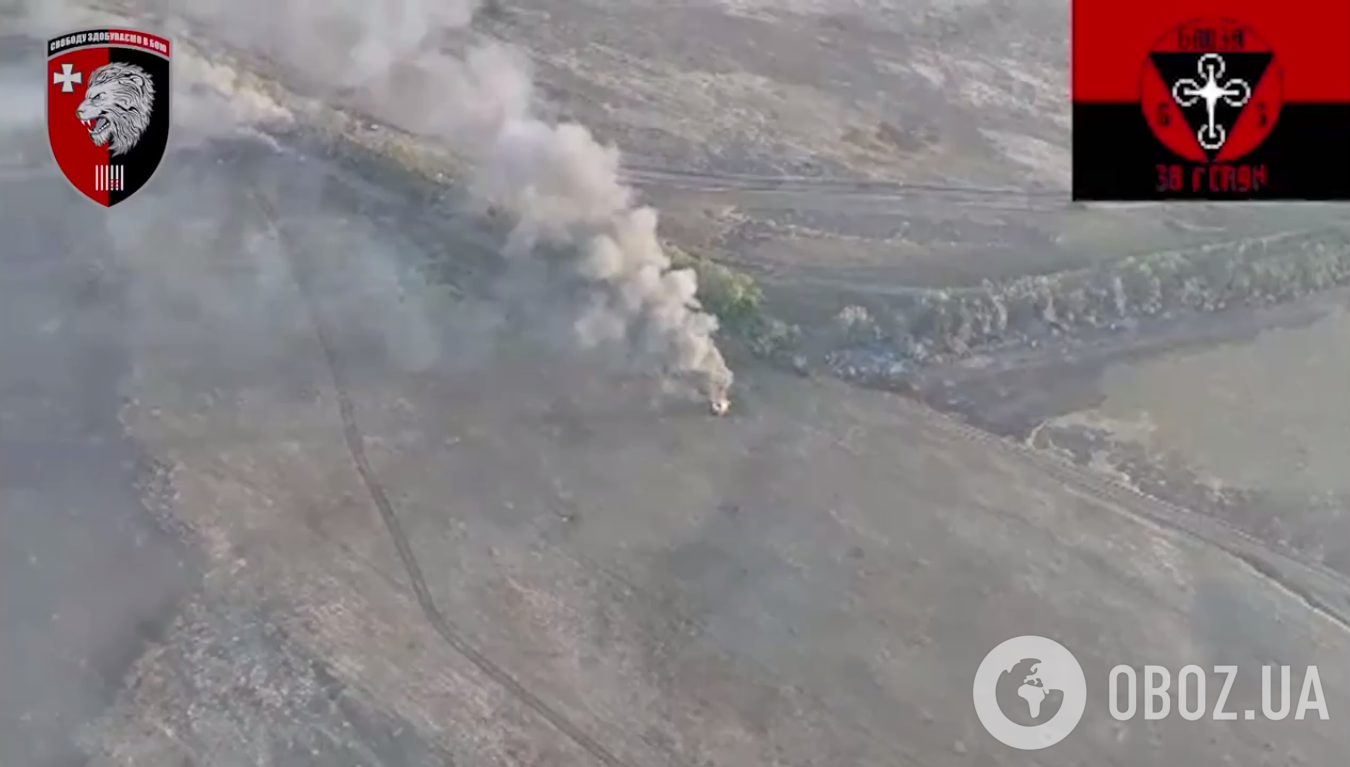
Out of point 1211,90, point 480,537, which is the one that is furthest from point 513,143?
point 1211,90

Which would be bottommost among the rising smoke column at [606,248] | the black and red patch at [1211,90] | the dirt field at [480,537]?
the dirt field at [480,537]

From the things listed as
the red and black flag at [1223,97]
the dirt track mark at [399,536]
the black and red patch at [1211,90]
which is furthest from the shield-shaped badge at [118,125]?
the black and red patch at [1211,90]

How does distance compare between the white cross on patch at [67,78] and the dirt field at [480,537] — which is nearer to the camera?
the dirt field at [480,537]

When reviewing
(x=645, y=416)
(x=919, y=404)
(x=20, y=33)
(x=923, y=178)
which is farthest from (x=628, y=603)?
(x=20, y=33)

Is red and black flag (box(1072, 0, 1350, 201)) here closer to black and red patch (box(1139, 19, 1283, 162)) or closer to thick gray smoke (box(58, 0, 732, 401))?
black and red patch (box(1139, 19, 1283, 162))

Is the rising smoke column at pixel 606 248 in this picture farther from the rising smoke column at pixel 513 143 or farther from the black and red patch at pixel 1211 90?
the black and red patch at pixel 1211 90

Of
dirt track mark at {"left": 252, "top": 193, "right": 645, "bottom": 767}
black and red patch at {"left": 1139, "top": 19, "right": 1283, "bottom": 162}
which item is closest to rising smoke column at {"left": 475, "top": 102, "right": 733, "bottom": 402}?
dirt track mark at {"left": 252, "top": 193, "right": 645, "bottom": 767}

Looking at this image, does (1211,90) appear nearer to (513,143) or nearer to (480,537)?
(513,143)
